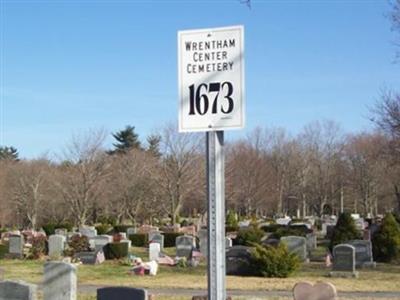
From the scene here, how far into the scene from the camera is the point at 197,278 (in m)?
20.8

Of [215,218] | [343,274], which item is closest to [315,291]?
[215,218]

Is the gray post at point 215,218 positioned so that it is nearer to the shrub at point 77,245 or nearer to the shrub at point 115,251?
the shrub at point 115,251

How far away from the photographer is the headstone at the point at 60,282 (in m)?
11.6

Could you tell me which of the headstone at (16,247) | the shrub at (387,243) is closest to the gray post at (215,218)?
the shrub at (387,243)

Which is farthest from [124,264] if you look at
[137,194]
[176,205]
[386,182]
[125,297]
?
[386,182]

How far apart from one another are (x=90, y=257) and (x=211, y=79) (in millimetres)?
24352

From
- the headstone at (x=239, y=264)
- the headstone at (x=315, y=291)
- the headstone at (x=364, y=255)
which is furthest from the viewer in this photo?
the headstone at (x=364, y=255)

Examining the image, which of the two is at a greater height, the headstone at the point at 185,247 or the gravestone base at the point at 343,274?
the headstone at the point at 185,247

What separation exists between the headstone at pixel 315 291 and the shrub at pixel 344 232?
19885mm

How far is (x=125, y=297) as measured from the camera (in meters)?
9.12

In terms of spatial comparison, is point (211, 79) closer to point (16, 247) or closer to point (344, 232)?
point (344, 232)

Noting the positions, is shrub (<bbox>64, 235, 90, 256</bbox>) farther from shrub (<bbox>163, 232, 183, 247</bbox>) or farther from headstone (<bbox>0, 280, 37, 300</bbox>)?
headstone (<bbox>0, 280, 37, 300</bbox>)

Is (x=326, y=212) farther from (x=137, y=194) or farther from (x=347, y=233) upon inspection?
(x=347, y=233)

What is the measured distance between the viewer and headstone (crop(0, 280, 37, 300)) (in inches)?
388
